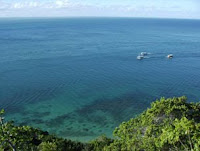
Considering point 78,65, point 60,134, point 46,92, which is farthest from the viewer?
point 78,65

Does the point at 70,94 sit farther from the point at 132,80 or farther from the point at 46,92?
the point at 132,80

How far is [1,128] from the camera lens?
44.9 ft

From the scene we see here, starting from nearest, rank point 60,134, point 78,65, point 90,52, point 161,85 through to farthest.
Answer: point 60,134 → point 161,85 → point 78,65 → point 90,52

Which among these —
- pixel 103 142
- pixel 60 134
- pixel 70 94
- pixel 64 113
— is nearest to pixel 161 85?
pixel 70 94

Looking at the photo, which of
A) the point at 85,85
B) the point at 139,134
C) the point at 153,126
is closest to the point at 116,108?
the point at 85,85

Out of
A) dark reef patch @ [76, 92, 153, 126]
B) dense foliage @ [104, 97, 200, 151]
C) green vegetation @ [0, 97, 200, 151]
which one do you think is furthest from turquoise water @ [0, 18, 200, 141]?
dense foliage @ [104, 97, 200, 151]

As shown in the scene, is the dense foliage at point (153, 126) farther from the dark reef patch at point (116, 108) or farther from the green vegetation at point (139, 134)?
the dark reef patch at point (116, 108)

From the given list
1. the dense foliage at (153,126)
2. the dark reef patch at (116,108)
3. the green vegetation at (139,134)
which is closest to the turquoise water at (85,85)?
the dark reef patch at (116,108)

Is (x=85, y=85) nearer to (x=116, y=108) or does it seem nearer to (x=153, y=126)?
(x=116, y=108)

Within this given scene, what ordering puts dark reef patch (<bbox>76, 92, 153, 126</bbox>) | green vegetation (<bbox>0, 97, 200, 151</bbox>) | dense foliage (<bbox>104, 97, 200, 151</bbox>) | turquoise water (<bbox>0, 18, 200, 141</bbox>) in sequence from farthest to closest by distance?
dark reef patch (<bbox>76, 92, 153, 126</bbox>)
turquoise water (<bbox>0, 18, 200, 141</bbox>)
dense foliage (<bbox>104, 97, 200, 151</bbox>)
green vegetation (<bbox>0, 97, 200, 151</bbox>)

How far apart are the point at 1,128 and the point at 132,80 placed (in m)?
48.7

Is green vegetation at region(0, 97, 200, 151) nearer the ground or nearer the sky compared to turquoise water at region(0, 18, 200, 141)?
nearer the ground

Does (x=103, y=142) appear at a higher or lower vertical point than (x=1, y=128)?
lower

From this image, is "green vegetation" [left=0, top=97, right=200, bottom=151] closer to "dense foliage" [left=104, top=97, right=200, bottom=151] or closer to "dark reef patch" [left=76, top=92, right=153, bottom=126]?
"dense foliage" [left=104, top=97, right=200, bottom=151]
